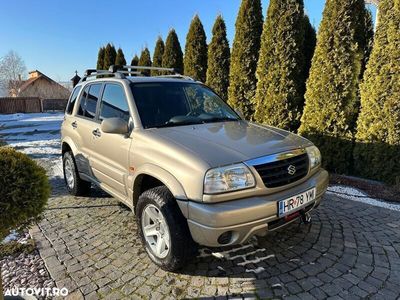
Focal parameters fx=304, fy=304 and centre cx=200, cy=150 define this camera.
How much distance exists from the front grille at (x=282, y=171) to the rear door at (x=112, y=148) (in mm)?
1524

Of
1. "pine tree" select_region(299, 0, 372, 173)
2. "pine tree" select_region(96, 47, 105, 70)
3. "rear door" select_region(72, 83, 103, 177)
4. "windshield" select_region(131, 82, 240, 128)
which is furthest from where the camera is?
"pine tree" select_region(96, 47, 105, 70)

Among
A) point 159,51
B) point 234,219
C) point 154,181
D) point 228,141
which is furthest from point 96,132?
point 159,51

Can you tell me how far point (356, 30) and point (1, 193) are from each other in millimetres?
6625

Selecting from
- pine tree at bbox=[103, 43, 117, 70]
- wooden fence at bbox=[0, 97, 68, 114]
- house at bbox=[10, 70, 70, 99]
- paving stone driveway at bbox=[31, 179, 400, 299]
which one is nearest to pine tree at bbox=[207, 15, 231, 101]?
paving stone driveway at bbox=[31, 179, 400, 299]

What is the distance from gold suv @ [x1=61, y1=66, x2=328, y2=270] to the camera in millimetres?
2533

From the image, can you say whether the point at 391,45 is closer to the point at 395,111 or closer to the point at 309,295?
the point at 395,111

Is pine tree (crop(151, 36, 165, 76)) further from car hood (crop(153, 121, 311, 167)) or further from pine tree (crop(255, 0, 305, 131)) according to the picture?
car hood (crop(153, 121, 311, 167))

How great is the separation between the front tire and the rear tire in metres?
2.32

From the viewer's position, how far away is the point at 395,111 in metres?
5.36

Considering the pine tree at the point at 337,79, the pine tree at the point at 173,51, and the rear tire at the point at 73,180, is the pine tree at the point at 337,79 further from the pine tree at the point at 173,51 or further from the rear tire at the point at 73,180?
the pine tree at the point at 173,51

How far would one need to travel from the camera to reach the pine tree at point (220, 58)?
375 inches

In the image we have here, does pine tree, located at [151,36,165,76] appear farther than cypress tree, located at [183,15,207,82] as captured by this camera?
Yes

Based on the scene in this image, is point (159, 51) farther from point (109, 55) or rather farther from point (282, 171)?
point (282, 171)

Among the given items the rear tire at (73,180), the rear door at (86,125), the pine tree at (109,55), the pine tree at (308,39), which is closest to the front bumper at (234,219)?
the rear door at (86,125)
